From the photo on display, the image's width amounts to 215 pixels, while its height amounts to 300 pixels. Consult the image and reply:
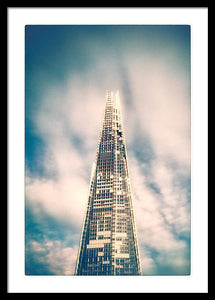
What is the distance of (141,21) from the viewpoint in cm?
870

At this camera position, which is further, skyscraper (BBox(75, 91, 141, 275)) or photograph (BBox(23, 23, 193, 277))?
skyscraper (BBox(75, 91, 141, 275))

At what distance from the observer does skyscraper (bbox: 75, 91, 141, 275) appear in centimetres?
1491

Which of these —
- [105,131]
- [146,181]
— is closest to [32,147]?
[146,181]

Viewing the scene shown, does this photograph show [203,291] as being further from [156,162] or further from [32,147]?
[32,147]

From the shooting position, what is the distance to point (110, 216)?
1588cm

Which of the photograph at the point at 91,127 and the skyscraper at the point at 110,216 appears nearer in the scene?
the photograph at the point at 91,127

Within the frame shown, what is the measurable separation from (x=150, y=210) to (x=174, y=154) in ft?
5.78

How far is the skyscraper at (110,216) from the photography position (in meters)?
14.9

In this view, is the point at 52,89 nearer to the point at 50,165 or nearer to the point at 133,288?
the point at 50,165
